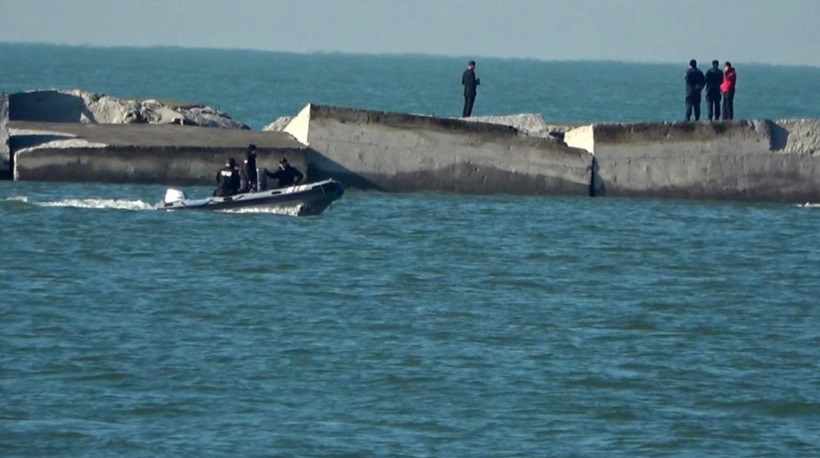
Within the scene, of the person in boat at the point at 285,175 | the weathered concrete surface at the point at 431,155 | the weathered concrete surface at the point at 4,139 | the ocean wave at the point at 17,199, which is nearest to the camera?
the person in boat at the point at 285,175

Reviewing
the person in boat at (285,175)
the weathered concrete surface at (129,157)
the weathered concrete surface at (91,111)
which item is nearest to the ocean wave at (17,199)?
the weathered concrete surface at (129,157)

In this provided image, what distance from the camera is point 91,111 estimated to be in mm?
33344

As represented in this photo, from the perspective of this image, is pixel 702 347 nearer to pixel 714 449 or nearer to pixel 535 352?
pixel 535 352

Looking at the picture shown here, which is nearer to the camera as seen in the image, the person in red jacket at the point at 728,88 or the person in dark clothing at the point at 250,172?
the person in dark clothing at the point at 250,172

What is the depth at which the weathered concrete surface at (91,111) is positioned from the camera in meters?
32.6

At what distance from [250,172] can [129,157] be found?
315 centimetres

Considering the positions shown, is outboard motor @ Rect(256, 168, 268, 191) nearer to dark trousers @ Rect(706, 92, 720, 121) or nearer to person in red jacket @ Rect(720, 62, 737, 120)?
dark trousers @ Rect(706, 92, 720, 121)

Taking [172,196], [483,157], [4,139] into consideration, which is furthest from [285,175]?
[4,139]

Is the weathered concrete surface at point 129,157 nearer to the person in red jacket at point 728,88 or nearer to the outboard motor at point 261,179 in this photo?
the outboard motor at point 261,179

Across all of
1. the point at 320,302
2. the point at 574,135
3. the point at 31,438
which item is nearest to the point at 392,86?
the point at 574,135

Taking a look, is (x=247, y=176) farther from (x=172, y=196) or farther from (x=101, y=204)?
(x=101, y=204)

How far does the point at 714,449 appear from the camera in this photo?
48.5 feet

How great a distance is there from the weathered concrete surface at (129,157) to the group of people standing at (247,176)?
75.4 inches

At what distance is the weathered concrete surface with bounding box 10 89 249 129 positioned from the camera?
32.6m
